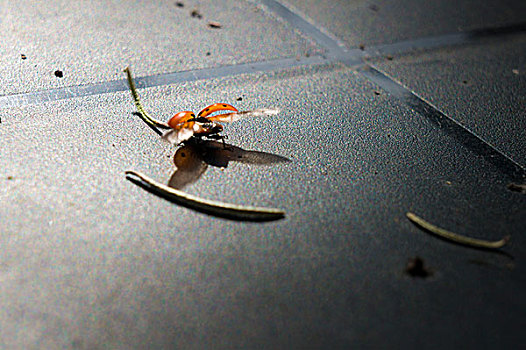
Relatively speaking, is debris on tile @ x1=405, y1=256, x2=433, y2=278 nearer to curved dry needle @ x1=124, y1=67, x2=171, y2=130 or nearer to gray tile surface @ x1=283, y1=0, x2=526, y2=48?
curved dry needle @ x1=124, y1=67, x2=171, y2=130

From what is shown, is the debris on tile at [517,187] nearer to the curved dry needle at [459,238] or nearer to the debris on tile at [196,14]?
the curved dry needle at [459,238]

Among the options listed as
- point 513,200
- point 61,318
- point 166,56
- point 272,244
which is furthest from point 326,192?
point 166,56

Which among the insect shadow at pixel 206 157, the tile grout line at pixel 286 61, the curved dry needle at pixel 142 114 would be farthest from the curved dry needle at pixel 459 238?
the tile grout line at pixel 286 61

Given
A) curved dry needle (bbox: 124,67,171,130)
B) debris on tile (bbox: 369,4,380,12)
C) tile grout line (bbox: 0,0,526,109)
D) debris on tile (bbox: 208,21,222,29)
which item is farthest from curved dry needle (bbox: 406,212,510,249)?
debris on tile (bbox: 369,4,380,12)

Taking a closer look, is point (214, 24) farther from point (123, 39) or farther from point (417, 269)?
point (417, 269)

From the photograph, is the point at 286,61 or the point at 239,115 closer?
the point at 239,115

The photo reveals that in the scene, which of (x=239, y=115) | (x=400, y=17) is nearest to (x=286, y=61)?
(x=239, y=115)

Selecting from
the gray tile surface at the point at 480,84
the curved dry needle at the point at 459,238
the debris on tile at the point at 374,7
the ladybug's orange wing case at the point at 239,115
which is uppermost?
the debris on tile at the point at 374,7
